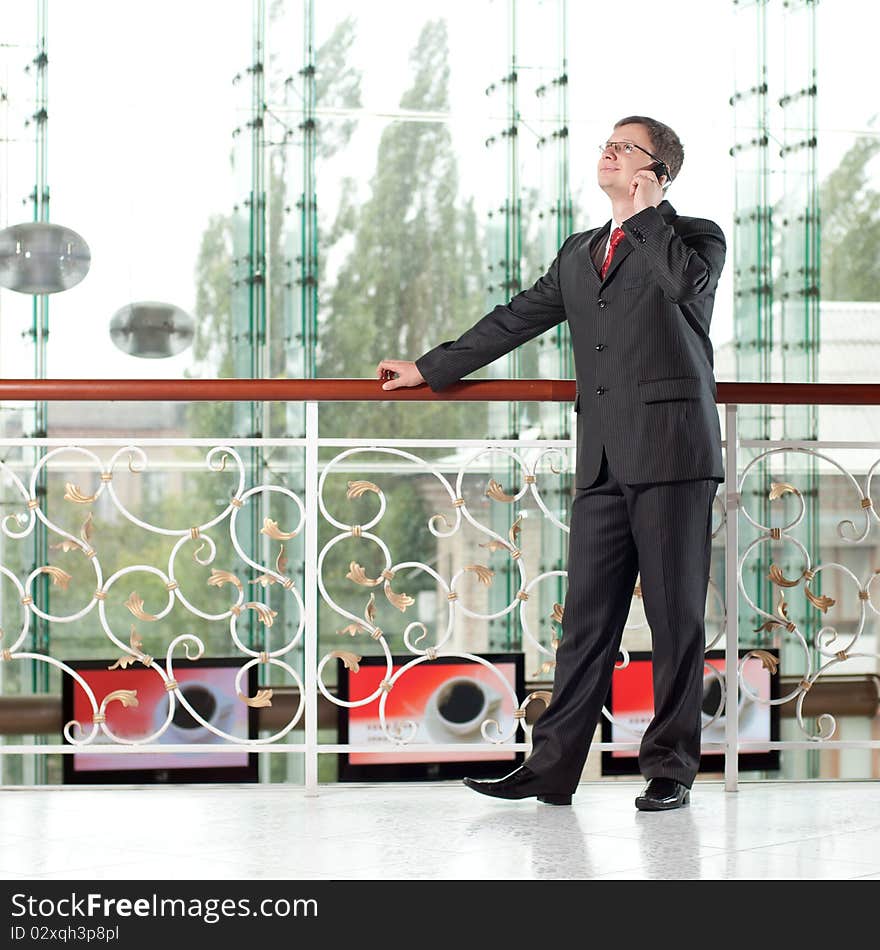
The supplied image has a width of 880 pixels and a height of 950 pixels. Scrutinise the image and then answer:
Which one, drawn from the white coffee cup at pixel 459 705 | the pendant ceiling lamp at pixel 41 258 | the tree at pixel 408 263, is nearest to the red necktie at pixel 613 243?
the white coffee cup at pixel 459 705

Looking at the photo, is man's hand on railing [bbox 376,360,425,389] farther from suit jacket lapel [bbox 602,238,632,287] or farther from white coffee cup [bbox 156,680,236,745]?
white coffee cup [bbox 156,680,236,745]

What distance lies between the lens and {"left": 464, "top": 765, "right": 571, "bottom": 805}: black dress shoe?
2.51 meters

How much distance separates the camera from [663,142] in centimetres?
247

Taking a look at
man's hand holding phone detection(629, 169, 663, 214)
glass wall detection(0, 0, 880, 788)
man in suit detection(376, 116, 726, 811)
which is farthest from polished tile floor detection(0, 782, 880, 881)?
glass wall detection(0, 0, 880, 788)

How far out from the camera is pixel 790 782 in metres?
2.90

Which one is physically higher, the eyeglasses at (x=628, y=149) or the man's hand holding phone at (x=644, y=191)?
the eyeglasses at (x=628, y=149)

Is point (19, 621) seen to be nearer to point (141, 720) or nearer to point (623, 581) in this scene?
point (141, 720)

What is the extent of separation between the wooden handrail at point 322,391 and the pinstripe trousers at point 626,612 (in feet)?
1.14

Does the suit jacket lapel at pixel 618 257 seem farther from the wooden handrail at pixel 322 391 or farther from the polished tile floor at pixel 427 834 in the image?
the polished tile floor at pixel 427 834

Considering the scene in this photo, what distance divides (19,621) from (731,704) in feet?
22.4

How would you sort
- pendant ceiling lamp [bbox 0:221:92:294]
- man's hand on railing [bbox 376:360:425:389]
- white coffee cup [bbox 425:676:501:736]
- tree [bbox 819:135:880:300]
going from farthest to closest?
1. tree [bbox 819:135:880:300]
2. pendant ceiling lamp [bbox 0:221:92:294]
3. white coffee cup [bbox 425:676:501:736]
4. man's hand on railing [bbox 376:360:425:389]

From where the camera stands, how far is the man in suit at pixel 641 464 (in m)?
2.42

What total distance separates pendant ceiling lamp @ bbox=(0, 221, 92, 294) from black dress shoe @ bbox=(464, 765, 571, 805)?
520 cm

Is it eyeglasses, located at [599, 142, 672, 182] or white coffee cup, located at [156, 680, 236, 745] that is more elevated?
eyeglasses, located at [599, 142, 672, 182]
